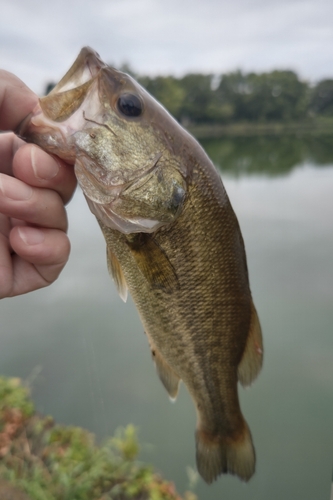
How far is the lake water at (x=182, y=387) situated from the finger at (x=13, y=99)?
3.66 m

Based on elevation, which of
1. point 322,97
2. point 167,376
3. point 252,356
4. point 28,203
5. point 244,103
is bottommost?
point 167,376

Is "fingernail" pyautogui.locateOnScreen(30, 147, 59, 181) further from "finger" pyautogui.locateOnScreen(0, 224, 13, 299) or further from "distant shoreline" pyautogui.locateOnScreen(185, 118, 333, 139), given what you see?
"distant shoreline" pyautogui.locateOnScreen(185, 118, 333, 139)

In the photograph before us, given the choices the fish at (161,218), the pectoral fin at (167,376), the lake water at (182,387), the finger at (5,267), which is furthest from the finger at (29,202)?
the lake water at (182,387)

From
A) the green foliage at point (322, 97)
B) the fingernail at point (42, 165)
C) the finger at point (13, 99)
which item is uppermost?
the green foliage at point (322, 97)

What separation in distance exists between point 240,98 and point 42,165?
58400mm

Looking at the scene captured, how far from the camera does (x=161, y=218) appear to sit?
4.55 feet

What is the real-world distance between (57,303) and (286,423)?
4284mm

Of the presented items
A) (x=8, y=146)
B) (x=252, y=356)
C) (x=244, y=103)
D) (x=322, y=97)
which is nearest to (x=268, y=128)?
(x=244, y=103)

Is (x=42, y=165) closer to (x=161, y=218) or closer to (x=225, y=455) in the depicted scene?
(x=161, y=218)

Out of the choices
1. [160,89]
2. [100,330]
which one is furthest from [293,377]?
[160,89]

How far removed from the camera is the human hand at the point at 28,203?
131 centimetres

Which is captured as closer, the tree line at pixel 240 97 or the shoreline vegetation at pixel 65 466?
the shoreline vegetation at pixel 65 466

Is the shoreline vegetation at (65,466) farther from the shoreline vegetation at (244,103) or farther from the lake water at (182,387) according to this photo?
the shoreline vegetation at (244,103)

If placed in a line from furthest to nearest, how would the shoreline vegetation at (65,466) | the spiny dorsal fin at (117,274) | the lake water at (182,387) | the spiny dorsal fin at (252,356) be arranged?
the lake water at (182,387) < the shoreline vegetation at (65,466) < the spiny dorsal fin at (252,356) < the spiny dorsal fin at (117,274)
